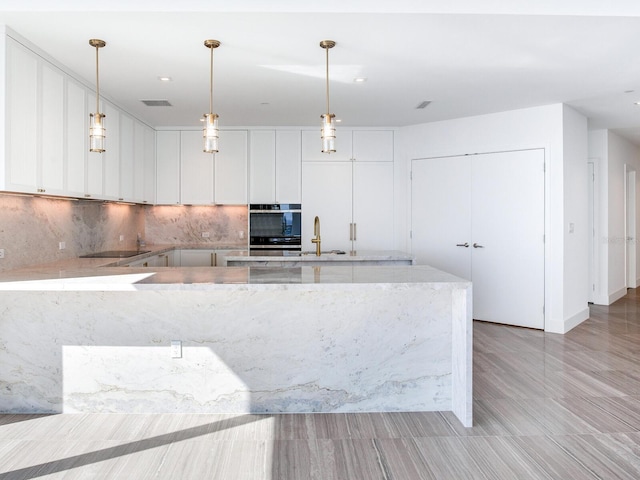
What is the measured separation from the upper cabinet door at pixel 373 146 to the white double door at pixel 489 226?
422 mm

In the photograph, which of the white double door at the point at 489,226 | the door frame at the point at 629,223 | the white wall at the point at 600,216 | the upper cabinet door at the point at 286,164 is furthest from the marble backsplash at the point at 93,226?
the door frame at the point at 629,223

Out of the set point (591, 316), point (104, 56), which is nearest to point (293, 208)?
point (104, 56)

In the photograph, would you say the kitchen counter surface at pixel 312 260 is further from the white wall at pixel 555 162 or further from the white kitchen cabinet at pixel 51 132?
the white wall at pixel 555 162

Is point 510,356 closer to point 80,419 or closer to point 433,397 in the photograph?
point 433,397

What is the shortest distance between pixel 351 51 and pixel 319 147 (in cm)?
274

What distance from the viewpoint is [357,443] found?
247cm

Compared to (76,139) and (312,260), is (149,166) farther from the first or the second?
(312,260)

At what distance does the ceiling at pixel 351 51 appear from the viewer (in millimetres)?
2762

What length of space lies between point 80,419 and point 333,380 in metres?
1.56

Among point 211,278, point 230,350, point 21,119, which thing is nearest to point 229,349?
point 230,350

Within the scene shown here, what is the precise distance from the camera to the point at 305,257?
172 inches

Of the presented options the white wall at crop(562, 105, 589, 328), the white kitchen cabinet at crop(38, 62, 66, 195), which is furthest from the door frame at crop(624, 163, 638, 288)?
the white kitchen cabinet at crop(38, 62, 66, 195)

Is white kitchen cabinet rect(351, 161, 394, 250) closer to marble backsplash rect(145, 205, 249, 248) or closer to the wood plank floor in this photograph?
marble backsplash rect(145, 205, 249, 248)

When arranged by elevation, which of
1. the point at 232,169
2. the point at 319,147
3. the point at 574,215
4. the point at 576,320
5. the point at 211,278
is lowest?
the point at 576,320
